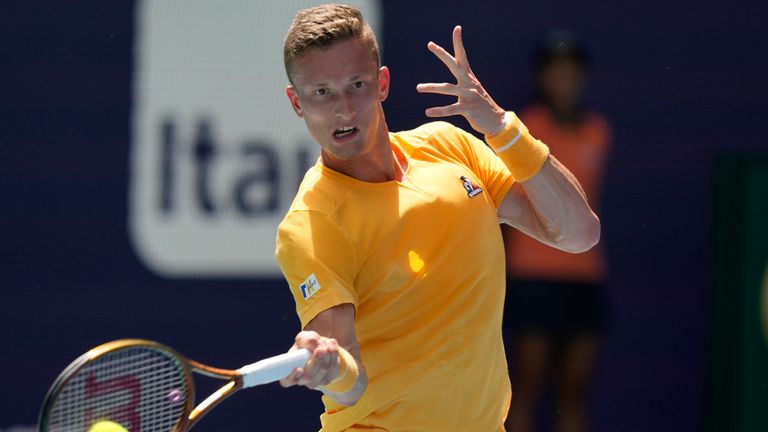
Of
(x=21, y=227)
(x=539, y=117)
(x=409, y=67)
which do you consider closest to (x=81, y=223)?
(x=21, y=227)

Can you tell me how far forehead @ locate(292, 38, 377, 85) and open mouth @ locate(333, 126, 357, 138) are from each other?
11 centimetres

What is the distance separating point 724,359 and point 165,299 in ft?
7.61

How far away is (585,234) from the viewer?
301 centimetres

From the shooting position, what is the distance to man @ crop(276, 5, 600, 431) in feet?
8.85

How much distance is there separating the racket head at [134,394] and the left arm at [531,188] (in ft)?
2.60

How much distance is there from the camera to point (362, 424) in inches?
114

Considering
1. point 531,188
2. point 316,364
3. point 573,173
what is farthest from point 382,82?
point 573,173

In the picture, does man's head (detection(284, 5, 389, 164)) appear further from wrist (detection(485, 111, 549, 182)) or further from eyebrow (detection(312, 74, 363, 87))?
wrist (detection(485, 111, 549, 182))

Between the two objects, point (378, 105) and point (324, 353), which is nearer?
point (324, 353)

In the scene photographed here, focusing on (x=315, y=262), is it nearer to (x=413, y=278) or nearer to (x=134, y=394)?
(x=413, y=278)

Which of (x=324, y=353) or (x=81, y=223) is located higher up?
(x=324, y=353)

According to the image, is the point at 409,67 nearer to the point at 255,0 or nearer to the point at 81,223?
the point at 255,0

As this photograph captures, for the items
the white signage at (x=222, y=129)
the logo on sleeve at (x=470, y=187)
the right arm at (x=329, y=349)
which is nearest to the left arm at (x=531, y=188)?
the logo on sleeve at (x=470, y=187)

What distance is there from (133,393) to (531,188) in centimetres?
101
